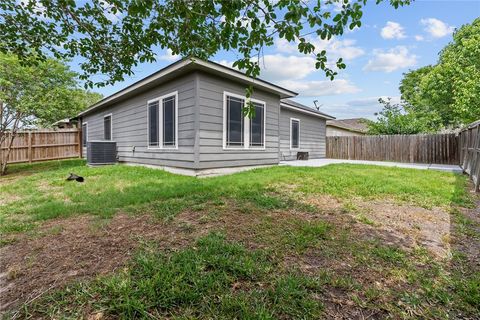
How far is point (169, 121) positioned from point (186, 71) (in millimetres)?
1499

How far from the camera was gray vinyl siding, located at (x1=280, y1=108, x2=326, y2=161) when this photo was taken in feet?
37.3

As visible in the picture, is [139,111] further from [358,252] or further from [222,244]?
[358,252]

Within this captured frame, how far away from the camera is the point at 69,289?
65.6 inches

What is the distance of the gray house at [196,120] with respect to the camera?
6.22m

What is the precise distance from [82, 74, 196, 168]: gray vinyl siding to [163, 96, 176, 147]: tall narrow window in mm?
222

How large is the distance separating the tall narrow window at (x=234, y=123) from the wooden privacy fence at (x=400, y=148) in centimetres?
917

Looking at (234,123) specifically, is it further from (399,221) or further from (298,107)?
(298,107)

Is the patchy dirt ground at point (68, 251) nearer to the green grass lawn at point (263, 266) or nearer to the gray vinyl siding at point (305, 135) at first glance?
the green grass lawn at point (263, 266)

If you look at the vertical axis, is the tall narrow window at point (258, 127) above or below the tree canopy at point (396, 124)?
below

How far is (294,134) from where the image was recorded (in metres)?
12.0

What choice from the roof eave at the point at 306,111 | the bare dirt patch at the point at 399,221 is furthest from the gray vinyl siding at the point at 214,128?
the roof eave at the point at 306,111

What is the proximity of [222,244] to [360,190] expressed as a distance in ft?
11.5

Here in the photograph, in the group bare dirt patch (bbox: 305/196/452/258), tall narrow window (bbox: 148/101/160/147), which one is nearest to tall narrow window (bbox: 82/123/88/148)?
tall narrow window (bbox: 148/101/160/147)

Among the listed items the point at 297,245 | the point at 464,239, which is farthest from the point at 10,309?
the point at 464,239
